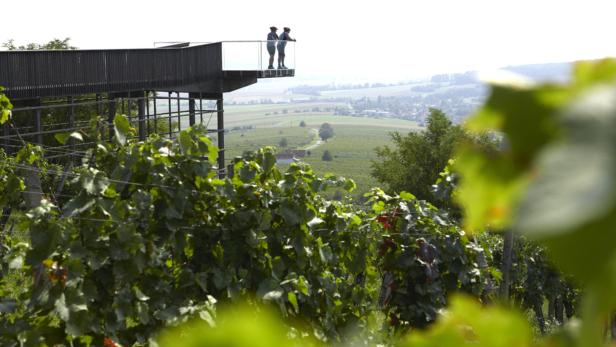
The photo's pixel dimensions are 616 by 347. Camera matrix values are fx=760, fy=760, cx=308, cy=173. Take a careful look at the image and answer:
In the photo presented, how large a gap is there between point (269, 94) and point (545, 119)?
152537 mm

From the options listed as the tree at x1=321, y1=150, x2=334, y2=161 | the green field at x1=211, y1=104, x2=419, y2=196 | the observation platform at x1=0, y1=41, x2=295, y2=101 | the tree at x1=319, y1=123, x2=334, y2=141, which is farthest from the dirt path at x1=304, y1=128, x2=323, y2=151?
the observation platform at x1=0, y1=41, x2=295, y2=101

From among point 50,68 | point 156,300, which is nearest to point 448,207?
point 156,300

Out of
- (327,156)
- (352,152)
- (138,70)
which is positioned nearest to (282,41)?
(138,70)

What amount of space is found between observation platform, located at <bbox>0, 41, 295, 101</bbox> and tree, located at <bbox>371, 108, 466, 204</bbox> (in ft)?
38.4

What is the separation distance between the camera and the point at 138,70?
51.9 feet

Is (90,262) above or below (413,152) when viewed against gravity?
above

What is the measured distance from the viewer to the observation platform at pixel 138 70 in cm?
1286

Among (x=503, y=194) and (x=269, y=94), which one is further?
(x=269, y=94)

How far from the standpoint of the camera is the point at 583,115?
0.61ft

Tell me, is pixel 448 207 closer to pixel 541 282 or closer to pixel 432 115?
pixel 541 282

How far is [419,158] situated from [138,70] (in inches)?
682

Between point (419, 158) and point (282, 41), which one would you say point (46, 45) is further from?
point (419, 158)

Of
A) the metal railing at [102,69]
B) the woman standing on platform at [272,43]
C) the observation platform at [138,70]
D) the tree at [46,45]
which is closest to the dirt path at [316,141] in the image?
the tree at [46,45]

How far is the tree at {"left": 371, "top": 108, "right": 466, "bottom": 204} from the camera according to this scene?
30031 mm
